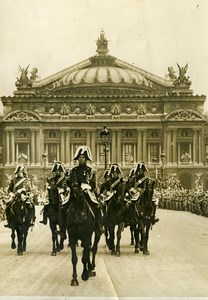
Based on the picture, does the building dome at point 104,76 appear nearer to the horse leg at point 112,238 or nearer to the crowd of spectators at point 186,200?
the crowd of spectators at point 186,200

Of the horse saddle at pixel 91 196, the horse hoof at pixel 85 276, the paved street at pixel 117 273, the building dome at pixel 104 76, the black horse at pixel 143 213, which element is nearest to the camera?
the paved street at pixel 117 273

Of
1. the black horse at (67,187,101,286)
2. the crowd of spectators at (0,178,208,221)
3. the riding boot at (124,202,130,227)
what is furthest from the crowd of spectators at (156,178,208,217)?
the black horse at (67,187,101,286)

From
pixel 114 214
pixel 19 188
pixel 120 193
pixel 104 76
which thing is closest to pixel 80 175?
pixel 120 193

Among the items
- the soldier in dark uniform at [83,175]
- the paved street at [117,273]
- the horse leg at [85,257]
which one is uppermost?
the soldier in dark uniform at [83,175]

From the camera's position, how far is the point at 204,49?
76.5 ft

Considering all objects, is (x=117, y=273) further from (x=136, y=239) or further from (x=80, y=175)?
(x=136, y=239)

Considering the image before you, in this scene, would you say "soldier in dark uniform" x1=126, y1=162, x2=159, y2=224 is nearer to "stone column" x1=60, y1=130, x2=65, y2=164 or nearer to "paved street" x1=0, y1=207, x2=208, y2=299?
"paved street" x1=0, y1=207, x2=208, y2=299

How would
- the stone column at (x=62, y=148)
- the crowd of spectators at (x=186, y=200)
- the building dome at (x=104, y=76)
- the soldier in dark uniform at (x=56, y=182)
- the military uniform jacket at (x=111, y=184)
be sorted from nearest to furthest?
1. the military uniform jacket at (x=111, y=184)
2. the soldier in dark uniform at (x=56, y=182)
3. the crowd of spectators at (x=186, y=200)
4. the stone column at (x=62, y=148)
5. the building dome at (x=104, y=76)

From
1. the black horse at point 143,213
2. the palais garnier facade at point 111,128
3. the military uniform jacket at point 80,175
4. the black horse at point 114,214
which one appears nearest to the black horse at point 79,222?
the military uniform jacket at point 80,175

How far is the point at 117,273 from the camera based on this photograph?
16.2 metres

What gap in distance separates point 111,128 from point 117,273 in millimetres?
72600

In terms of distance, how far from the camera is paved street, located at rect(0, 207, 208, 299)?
1395 cm

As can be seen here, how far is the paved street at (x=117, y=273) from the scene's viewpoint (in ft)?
45.8

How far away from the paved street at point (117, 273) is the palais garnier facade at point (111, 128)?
63.1 m
